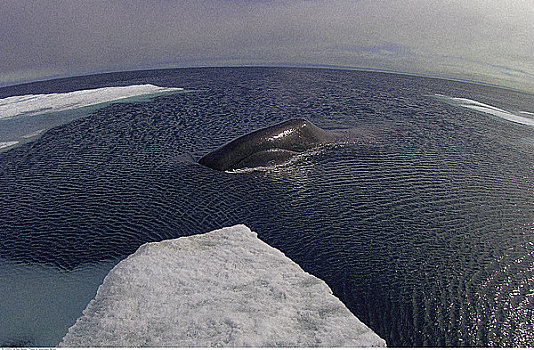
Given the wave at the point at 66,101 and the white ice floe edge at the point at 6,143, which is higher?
the wave at the point at 66,101

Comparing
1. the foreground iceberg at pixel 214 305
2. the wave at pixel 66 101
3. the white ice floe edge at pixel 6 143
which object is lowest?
the foreground iceberg at pixel 214 305

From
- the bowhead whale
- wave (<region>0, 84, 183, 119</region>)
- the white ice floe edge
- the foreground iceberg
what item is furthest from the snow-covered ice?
the foreground iceberg

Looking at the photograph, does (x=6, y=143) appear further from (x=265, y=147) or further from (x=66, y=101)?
(x=265, y=147)

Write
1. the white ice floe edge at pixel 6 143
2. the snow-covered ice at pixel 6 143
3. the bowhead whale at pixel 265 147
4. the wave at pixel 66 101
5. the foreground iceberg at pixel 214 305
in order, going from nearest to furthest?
1. the foreground iceberg at pixel 214 305
2. the bowhead whale at pixel 265 147
3. the white ice floe edge at pixel 6 143
4. the snow-covered ice at pixel 6 143
5. the wave at pixel 66 101

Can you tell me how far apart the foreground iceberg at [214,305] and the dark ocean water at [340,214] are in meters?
0.68

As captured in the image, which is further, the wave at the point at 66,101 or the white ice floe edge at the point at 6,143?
the wave at the point at 66,101

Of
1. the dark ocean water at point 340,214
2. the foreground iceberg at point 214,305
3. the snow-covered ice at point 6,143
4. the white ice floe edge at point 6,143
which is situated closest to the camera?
the foreground iceberg at point 214,305

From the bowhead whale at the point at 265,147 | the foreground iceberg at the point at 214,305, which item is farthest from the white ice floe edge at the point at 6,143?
the foreground iceberg at the point at 214,305

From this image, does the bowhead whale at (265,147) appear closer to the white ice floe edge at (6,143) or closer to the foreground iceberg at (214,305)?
the foreground iceberg at (214,305)

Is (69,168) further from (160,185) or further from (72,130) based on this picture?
(72,130)

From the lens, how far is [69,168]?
13.5 m

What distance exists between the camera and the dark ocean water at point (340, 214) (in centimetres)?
648

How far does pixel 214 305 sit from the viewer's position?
5.85m

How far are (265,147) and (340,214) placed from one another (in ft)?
16.1
